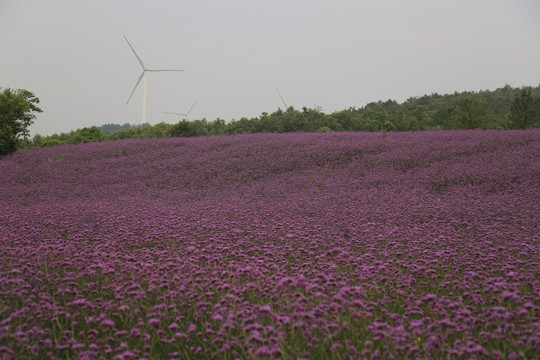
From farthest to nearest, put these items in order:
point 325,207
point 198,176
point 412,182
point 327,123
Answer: point 327,123 < point 198,176 < point 412,182 < point 325,207

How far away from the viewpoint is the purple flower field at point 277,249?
3.88 meters

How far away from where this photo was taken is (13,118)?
28062mm

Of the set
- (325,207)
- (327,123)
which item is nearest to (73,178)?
(325,207)

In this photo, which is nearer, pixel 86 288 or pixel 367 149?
pixel 86 288

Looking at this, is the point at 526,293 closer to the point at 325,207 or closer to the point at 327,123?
the point at 325,207

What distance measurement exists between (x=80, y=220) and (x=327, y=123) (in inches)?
1965

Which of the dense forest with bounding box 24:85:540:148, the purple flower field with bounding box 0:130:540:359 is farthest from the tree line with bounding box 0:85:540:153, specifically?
the purple flower field with bounding box 0:130:540:359

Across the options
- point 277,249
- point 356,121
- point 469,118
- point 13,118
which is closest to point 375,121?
point 356,121

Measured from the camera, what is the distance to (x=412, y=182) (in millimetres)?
14367

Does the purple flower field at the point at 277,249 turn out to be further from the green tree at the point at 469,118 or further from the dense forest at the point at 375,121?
the dense forest at the point at 375,121

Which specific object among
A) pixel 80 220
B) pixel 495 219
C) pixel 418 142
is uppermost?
pixel 418 142

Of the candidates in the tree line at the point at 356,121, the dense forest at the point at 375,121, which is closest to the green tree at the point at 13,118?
the tree line at the point at 356,121

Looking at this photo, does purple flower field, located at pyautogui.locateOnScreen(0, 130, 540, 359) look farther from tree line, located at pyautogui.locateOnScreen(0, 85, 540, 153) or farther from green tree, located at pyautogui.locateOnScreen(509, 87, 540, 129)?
green tree, located at pyautogui.locateOnScreen(509, 87, 540, 129)

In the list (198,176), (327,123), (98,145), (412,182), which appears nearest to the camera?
(412,182)
